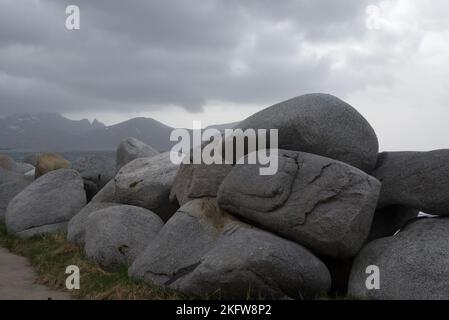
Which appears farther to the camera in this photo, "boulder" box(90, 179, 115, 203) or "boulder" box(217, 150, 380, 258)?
"boulder" box(90, 179, 115, 203)

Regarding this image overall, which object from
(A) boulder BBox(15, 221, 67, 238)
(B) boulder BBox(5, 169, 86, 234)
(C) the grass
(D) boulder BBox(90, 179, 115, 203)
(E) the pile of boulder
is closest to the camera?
(E) the pile of boulder

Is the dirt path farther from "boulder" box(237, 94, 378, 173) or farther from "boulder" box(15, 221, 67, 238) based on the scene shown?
"boulder" box(237, 94, 378, 173)

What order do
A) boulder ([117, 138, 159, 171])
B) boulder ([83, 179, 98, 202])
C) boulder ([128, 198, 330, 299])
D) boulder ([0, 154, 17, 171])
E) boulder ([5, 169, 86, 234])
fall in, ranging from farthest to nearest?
boulder ([0, 154, 17, 171])
boulder ([117, 138, 159, 171])
boulder ([83, 179, 98, 202])
boulder ([5, 169, 86, 234])
boulder ([128, 198, 330, 299])

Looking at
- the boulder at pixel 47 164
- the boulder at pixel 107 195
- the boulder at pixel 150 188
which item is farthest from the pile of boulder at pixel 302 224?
the boulder at pixel 47 164

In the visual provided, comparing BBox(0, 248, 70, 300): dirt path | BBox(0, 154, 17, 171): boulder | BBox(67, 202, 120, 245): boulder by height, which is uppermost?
BBox(0, 154, 17, 171): boulder

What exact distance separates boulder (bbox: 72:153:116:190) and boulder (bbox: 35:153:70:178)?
192 centimetres

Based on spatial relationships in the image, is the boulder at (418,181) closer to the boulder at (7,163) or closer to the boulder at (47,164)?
the boulder at (47,164)

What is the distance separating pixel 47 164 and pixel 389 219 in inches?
476

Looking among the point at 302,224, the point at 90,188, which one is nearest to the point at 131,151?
the point at 90,188

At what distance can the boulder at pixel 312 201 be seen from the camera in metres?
7.96

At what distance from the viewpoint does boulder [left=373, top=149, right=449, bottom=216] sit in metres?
8.68

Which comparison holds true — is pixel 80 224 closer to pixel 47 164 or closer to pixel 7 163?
pixel 47 164

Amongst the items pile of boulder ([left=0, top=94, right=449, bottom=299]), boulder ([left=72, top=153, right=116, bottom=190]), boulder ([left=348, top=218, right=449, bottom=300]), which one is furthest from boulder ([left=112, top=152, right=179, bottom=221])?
boulder ([left=348, top=218, right=449, bottom=300])

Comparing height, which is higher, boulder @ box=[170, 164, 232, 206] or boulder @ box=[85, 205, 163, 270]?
boulder @ box=[170, 164, 232, 206]
